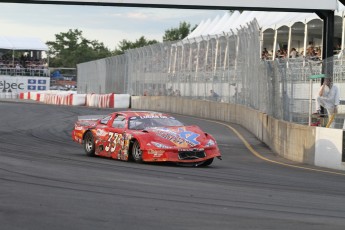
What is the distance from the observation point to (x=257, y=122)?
26.4 metres

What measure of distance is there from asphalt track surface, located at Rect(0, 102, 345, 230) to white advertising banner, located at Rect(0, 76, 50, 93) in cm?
6037

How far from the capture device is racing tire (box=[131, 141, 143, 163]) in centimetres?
1650

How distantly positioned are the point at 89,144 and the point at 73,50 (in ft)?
486

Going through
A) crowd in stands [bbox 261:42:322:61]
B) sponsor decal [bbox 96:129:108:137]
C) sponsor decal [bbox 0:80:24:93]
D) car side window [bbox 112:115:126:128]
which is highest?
crowd in stands [bbox 261:42:322:61]

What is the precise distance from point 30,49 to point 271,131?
62.0 m

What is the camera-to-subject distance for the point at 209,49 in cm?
3934

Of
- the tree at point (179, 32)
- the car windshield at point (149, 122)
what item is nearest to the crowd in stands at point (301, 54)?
the car windshield at point (149, 122)

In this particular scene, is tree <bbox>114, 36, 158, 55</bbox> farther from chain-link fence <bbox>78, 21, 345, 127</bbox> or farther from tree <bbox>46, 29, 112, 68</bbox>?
chain-link fence <bbox>78, 21, 345, 127</bbox>

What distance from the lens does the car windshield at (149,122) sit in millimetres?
17172

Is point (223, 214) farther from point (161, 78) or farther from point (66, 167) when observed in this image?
point (161, 78)

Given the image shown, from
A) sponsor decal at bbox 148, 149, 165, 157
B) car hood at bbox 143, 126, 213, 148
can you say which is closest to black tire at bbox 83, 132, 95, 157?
car hood at bbox 143, 126, 213, 148

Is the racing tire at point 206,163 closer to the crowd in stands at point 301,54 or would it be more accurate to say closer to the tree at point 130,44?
the crowd in stands at point 301,54

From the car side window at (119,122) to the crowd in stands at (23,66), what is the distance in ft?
204

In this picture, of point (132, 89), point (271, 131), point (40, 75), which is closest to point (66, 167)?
point (271, 131)
